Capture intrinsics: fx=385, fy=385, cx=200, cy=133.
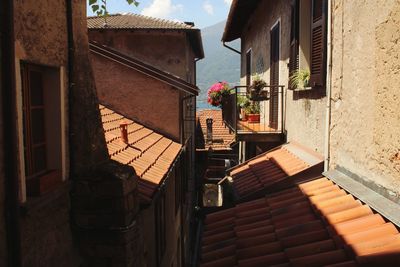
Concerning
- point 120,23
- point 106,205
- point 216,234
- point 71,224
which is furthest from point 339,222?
point 120,23

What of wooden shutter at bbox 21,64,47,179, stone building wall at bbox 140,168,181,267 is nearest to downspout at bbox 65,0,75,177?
wooden shutter at bbox 21,64,47,179

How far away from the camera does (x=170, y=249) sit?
9.80 m

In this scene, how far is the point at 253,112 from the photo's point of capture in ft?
38.9

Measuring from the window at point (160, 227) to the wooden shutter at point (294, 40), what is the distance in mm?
3449

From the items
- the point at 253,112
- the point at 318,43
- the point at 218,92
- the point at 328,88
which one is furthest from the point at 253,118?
the point at 328,88

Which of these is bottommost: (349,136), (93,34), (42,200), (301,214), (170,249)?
(170,249)

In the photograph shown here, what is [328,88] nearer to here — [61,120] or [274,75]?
[61,120]

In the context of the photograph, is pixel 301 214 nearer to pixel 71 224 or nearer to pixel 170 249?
pixel 71 224

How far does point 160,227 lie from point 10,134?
561cm

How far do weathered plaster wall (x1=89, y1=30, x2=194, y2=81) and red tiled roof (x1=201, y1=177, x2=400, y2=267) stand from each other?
940 centimetres

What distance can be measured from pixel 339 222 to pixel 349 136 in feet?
3.94

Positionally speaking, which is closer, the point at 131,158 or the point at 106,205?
the point at 106,205

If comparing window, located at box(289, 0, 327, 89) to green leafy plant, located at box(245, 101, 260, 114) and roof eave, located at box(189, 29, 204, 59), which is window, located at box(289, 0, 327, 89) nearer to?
green leafy plant, located at box(245, 101, 260, 114)

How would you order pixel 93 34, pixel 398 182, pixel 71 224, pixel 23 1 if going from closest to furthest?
pixel 23 1 → pixel 398 182 → pixel 71 224 → pixel 93 34
